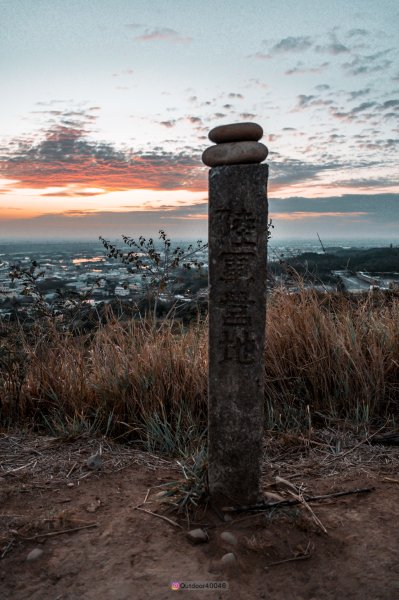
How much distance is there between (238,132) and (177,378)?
7.30 feet

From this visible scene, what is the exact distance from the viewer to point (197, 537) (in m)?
2.42

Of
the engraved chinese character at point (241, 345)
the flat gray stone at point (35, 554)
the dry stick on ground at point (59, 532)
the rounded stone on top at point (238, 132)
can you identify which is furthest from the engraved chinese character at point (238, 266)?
the flat gray stone at point (35, 554)

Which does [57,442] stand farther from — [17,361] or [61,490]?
[17,361]

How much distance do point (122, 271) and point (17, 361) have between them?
1490mm

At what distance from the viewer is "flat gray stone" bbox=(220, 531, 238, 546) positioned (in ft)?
7.94

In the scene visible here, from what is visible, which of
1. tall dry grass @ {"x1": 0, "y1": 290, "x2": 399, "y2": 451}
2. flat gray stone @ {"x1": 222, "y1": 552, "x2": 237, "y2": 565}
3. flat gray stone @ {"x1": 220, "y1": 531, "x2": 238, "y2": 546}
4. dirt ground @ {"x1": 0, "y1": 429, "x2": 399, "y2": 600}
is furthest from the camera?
tall dry grass @ {"x1": 0, "y1": 290, "x2": 399, "y2": 451}

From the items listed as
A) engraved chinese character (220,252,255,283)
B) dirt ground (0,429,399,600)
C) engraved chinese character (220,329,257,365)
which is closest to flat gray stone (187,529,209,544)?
dirt ground (0,429,399,600)

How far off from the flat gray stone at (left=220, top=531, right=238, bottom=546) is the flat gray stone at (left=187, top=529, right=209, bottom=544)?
0.09m

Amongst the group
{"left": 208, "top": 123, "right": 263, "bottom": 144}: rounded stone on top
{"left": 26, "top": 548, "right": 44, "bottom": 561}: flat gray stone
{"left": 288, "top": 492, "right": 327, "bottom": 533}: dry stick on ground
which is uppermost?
{"left": 208, "top": 123, "right": 263, "bottom": 144}: rounded stone on top

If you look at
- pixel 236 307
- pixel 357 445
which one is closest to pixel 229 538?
pixel 236 307

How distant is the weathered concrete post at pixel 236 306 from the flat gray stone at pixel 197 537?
29 centimetres

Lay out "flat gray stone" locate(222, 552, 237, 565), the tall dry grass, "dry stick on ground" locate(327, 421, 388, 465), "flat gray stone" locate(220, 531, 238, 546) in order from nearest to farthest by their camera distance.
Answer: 1. "flat gray stone" locate(222, 552, 237, 565)
2. "flat gray stone" locate(220, 531, 238, 546)
3. "dry stick on ground" locate(327, 421, 388, 465)
4. the tall dry grass

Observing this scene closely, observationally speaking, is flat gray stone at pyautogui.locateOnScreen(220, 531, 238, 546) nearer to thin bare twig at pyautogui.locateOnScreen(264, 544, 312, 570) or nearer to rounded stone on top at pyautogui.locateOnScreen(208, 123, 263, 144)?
thin bare twig at pyautogui.locateOnScreen(264, 544, 312, 570)

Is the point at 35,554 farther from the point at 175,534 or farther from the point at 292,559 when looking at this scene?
the point at 292,559
